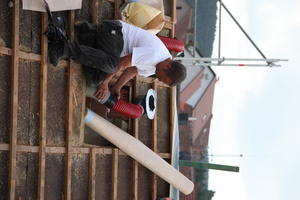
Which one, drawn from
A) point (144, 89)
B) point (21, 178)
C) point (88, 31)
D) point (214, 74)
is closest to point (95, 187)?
point (21, 178)

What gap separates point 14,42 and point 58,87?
94 centimetres

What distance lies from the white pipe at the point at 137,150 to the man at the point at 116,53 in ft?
2.73

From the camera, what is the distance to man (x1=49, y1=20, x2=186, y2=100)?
17.3ft

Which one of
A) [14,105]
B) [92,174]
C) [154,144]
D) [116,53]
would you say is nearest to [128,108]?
[154,144]

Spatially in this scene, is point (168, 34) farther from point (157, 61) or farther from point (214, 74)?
point (214, 74)

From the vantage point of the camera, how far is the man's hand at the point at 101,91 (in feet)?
19.8

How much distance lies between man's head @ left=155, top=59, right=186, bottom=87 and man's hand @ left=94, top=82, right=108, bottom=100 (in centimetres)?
104

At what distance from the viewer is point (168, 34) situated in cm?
757

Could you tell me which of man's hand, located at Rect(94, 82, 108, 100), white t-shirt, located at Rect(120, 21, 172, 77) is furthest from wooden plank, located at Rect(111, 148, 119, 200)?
white t-shirt, located at Rect(120, 21, 172, 77)

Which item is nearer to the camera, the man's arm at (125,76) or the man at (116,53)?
the man at (116,53)

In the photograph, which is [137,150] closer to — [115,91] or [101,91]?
[115,91]

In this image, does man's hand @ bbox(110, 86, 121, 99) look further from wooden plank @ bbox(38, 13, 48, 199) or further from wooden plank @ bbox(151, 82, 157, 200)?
wooden plank @ bbox(38, 13, 48, 199)

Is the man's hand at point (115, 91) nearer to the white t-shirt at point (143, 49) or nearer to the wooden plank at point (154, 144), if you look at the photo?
the white t-shirt at point (143, 49)

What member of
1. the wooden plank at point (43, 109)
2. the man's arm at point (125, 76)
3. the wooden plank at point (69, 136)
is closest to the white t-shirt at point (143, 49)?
the man's arm at point (125, 76)
